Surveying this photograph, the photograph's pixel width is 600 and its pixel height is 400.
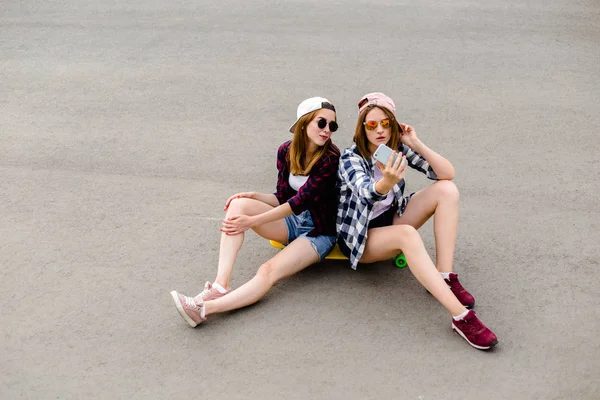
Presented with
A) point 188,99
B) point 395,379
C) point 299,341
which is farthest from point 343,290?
point 188,99

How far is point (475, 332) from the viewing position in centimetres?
384

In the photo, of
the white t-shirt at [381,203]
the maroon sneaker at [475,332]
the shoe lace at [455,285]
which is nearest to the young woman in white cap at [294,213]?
the white t-shirt at [381,203]

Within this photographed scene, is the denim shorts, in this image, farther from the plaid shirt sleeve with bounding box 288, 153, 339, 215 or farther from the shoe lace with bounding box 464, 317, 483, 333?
the shoe lace with bounding box 464, 317, 483, 333

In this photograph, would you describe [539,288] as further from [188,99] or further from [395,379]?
[188,99]

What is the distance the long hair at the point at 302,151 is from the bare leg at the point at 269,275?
1.36 ft

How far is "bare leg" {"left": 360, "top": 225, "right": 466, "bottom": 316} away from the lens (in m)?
3.88

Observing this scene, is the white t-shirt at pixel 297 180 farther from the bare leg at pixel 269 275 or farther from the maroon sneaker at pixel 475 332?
the maroon sneaker at pixel 475 332

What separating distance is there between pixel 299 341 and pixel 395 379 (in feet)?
1.86

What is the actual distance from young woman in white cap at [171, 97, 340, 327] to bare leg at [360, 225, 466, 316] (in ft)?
1.05

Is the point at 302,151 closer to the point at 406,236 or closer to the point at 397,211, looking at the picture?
the point at 397,211

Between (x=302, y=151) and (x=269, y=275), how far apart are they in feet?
2.37

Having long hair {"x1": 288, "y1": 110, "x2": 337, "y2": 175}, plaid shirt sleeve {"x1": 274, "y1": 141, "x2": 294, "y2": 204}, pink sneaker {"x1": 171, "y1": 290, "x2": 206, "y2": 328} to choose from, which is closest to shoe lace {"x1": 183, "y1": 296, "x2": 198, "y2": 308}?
pink sneaker {"x1": 171, "y1": 290, "x2": 206, "y2": 328}

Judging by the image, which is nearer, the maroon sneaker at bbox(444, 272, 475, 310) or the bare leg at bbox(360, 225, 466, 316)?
the bare leg at bbox(360, 225, 466, 316)

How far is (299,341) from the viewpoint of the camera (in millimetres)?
3969
